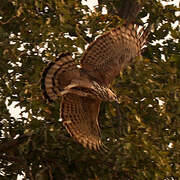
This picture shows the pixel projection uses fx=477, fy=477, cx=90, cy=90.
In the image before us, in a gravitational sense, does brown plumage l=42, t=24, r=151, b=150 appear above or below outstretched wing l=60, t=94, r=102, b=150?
above

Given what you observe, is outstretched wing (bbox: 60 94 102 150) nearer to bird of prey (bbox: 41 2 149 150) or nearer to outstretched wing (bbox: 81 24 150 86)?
bird of prey (bbox: 41 2 149 150)

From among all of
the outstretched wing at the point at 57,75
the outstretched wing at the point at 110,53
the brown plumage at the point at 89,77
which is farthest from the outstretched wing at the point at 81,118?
the outstretched wing at the point at 110,53

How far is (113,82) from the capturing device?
6.86 meters

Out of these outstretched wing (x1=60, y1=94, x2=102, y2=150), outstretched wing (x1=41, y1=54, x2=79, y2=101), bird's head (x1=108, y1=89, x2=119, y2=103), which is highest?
outstretched wing (x1=41, y1=54, x2=79, y2=101)

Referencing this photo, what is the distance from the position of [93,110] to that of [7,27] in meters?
2.30

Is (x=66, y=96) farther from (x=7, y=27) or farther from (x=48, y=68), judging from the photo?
(x=7, y=27)

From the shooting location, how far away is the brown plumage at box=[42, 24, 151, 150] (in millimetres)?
6098

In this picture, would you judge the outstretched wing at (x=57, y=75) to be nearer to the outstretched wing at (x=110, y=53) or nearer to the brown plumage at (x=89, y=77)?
the brown plumage at (x=89, y=77)

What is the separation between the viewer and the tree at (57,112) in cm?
674

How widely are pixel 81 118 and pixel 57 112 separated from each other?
759mm

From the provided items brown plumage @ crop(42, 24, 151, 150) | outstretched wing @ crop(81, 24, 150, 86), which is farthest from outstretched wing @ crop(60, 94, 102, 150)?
outstretched wing @ crop(81, 24, 150, 86)

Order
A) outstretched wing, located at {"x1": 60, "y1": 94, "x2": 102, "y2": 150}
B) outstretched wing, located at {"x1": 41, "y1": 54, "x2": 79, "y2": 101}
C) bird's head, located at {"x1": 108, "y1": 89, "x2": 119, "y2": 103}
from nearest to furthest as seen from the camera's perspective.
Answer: outstretched wing, located at {"x1": 41, "y1": 54, "x2": 79, "y2": 101}, bird's head, located at {"x1": 108, "y1": 89, "x2": 119, "y2": 103}, outstretched wing, located at {"x1": 60, "y1": 94, "x2": 102, "y2": 150}

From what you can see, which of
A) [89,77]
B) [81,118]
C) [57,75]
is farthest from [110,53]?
[81,118]

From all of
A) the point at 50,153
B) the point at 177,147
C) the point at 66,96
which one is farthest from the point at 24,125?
the point at 177,147
